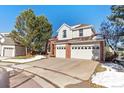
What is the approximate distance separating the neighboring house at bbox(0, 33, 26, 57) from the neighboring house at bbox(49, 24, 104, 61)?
252 cm

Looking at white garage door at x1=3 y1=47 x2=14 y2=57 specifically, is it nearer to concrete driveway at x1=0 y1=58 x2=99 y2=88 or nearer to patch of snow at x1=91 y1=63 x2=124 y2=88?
concrete driveway at x1=0 y1=58 x2=99 y2=88

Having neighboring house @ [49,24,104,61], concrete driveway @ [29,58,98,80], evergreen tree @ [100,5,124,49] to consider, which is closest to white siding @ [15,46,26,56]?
concrete driveway @ [29,58,98,80]

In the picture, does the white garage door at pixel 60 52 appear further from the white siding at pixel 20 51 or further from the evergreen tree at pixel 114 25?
the evergreen tree at pixel 114 25

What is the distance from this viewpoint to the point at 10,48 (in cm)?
1223

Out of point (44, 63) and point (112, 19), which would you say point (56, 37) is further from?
point (112, 19)

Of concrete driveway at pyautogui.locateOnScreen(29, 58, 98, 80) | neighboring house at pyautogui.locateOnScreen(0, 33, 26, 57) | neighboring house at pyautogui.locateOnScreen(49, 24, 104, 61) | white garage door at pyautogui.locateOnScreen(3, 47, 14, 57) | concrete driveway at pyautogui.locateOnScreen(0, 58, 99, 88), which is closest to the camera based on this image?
concrete driveway at pyautogui.locateOnScreen(0, 58, 99, 88)

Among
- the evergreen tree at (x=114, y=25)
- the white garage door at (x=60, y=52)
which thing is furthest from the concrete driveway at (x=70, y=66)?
the evergreen tree at (x=114, y=25)

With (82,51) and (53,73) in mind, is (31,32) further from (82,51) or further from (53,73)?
(82,51)

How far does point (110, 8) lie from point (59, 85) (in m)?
5.17

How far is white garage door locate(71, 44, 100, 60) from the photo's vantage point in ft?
45.5

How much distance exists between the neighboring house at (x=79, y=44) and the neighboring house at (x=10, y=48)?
2.52 metres

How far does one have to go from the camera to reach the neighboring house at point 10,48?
1186 centimetres

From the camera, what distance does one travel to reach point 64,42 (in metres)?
14.9
